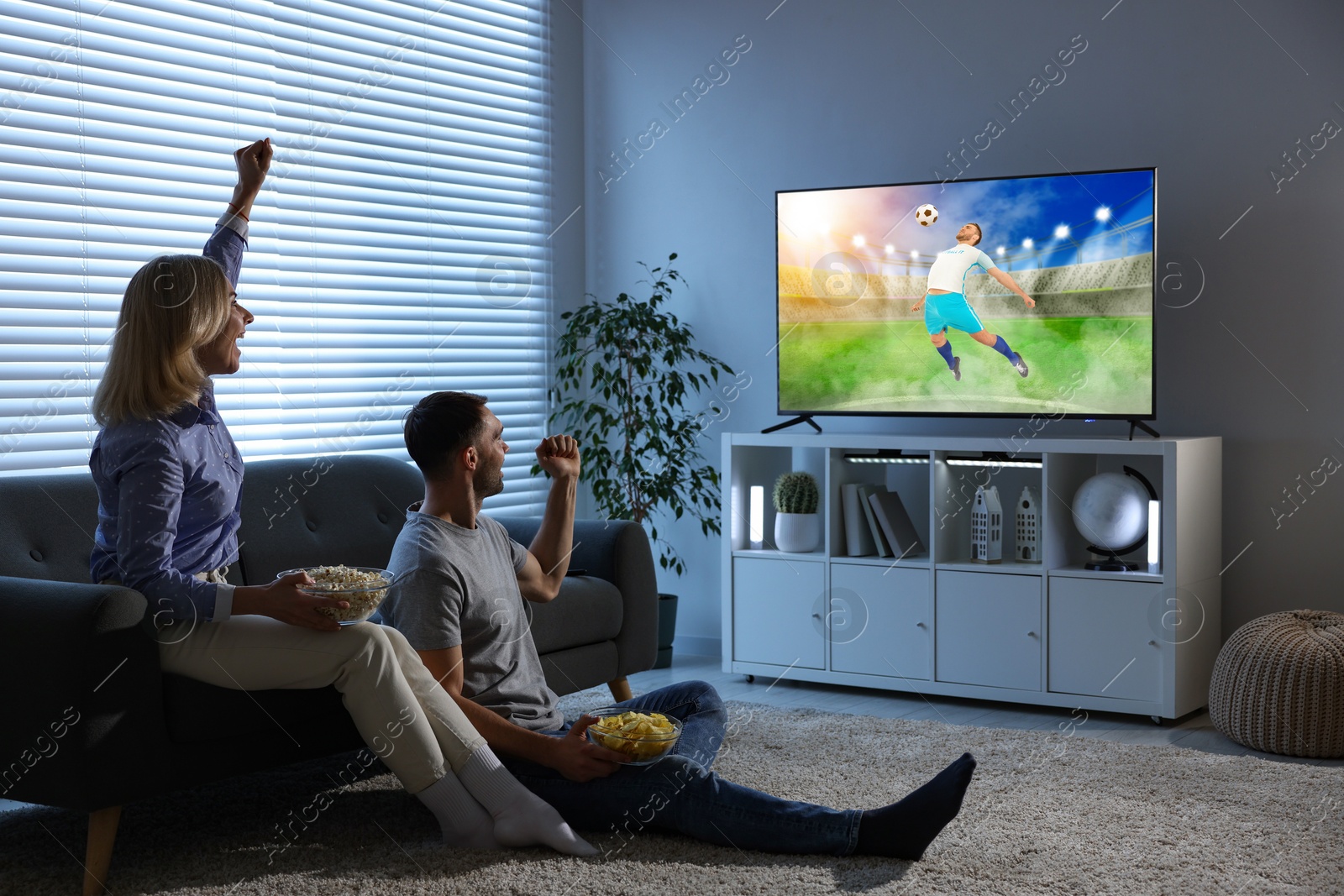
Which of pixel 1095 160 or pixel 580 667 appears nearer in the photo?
pixel 580 667

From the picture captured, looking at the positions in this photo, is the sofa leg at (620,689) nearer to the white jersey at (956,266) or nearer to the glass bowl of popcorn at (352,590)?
the glass bowl of popcorn at (352,590)

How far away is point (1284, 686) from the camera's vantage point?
347cm

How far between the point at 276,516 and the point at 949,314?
2203 millimetres

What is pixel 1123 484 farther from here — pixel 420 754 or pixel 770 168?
pixel 420 754

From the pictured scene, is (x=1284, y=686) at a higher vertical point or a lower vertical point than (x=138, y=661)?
lower

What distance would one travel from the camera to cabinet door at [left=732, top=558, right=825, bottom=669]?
437 centimetres

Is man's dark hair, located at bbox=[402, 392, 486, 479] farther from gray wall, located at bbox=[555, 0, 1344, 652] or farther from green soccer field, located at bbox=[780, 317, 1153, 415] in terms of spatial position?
gray wall, located at bbox=[555, 0, 1344, 652]

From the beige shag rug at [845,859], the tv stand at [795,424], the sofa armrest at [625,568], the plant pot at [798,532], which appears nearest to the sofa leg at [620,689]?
the sofa armrest at [625,568]

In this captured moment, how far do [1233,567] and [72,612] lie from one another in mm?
3330

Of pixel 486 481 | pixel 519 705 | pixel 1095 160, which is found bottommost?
pixel 519 705

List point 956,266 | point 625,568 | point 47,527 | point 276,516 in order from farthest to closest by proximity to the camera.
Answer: point 956,266
point 625,568
point 276,516
point 47,527

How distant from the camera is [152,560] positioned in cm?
238

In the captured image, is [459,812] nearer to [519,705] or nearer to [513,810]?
[513,810]

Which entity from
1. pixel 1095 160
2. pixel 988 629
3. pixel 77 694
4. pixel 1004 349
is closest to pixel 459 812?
pixel 77 694
